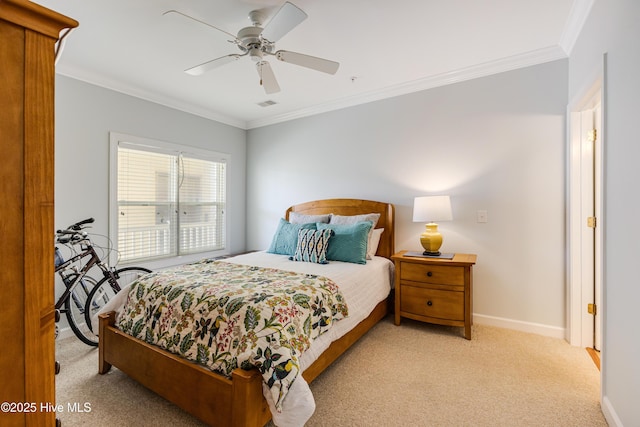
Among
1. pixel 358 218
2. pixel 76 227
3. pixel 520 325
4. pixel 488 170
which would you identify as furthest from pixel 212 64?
pixel 520 325

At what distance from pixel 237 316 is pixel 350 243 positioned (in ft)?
5.12

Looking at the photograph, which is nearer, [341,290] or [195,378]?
[195,378]

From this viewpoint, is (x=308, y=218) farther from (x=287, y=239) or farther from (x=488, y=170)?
(x=488, y=170)

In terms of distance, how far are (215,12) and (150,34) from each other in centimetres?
64

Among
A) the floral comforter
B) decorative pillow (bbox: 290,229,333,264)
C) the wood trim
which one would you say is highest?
the wood trim

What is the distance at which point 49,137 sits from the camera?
59 centimetres

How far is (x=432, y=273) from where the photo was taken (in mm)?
2803

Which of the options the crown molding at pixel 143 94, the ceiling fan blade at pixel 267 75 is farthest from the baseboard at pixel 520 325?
the crown molding at pixel 143 94

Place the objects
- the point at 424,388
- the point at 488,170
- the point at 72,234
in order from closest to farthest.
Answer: the point at 424,388, the point at 72,234, the point at 488,170

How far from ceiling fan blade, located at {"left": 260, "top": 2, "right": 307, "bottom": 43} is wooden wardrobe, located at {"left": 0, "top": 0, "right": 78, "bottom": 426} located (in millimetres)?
1362

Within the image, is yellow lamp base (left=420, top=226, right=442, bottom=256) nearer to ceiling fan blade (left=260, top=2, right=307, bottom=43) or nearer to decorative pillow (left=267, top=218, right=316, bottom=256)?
decorative pillow (left=267, top=218, right=316, bottom=256)

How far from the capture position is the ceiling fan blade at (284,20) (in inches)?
65.6

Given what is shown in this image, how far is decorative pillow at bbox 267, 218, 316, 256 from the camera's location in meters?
3.25

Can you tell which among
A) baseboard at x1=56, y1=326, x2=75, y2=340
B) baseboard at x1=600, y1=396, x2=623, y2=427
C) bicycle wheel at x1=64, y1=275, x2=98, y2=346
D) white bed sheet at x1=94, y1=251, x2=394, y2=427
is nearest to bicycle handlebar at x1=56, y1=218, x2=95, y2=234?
bicycle wheel at x1=64, y1=275, x2=98, y2=346
